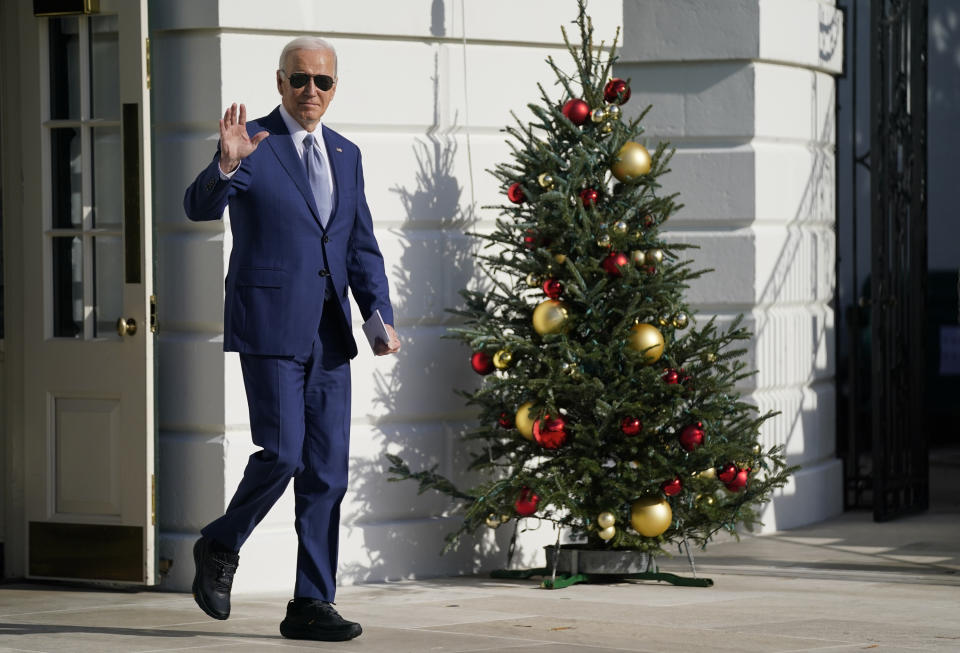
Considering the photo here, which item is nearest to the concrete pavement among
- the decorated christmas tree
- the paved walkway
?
the paved walkway

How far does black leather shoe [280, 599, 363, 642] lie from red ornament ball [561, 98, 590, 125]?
7.61 ft

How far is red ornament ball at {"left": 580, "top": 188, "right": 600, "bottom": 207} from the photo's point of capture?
6.81 m

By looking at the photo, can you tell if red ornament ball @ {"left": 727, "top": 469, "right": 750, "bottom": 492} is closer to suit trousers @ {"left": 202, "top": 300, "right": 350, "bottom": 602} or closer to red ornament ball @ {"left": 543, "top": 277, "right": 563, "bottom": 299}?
red ornament ball @ {"left": 543, "top": 277, "right": 563, "bottom": 299}

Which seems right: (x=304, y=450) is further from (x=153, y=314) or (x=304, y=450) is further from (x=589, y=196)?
(x=589, y=196)

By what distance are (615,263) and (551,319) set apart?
0.33 m

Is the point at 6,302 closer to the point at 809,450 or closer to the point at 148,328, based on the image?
the point at 148,328

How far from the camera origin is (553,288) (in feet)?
22.2

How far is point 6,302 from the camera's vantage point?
23.4ft

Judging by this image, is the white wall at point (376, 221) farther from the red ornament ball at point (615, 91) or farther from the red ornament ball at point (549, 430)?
the red ornament ball at point (549, 430)

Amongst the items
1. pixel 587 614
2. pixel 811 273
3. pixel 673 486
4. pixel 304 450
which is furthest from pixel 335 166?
pixel 811 273

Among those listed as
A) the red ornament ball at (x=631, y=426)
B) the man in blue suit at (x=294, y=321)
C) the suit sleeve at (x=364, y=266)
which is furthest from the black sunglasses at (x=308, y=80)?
the red ornament ball at (x=631, y=426)

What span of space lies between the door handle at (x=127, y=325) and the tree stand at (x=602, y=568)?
1845 millimetres

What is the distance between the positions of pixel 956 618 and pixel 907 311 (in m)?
3.73

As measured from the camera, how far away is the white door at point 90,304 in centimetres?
668
